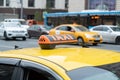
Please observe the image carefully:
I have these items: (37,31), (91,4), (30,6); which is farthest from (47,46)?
(30,6)

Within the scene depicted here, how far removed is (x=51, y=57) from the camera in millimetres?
3646

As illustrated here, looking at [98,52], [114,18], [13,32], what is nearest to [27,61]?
[98,52]

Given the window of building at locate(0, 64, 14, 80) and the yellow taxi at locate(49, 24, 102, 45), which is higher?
the window of building at locate(0, 64, 14, 80)

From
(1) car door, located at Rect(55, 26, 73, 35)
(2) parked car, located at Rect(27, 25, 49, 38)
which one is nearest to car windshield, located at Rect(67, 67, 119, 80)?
(1) car door, located at Rect(55, 26, 73, 35)

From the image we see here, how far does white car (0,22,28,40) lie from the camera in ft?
103

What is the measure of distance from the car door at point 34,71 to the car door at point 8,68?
0.08 meters

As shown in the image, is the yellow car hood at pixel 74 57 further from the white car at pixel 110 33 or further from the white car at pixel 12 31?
the white car at pixel 12 31

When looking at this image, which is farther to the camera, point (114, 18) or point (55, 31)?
point (114, 18)

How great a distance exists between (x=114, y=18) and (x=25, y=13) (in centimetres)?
4717

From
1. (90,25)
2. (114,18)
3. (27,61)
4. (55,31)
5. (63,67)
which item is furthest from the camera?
(90,25)

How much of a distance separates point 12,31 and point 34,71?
92.8 ft

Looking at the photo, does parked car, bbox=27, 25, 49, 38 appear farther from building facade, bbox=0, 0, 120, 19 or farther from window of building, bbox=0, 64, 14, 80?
building facade, bbox=0, 0, 120, 19

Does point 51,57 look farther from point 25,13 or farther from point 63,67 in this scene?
point 25,13

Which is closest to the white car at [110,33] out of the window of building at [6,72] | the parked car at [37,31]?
the parked car at [37,31]
